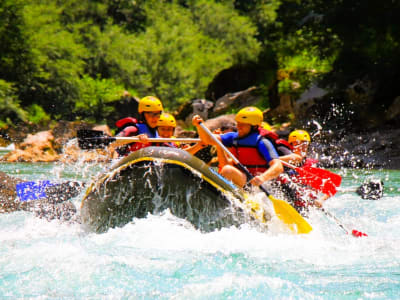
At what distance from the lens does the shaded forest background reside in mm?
16078

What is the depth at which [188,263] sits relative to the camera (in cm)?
408

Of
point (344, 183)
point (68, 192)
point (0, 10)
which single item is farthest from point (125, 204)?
point (0, 10)

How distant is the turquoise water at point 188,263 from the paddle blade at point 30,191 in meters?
0.73

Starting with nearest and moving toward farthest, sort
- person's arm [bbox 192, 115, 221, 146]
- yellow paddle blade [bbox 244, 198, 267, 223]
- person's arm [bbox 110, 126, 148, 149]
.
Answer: yellow paddle blade [bbox 244, 198, 267, 223], person's arm [bbox 110, 126, 148, 149], person's arm [bbox 192, 115, 221, 146]

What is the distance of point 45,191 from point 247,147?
268 cm

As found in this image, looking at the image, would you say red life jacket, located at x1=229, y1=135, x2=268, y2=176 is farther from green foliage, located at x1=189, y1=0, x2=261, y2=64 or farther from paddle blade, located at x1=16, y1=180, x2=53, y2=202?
green foliage, located at x1=189, y1=0, x2=261, y2=64

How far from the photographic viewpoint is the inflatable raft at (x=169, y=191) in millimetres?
4570

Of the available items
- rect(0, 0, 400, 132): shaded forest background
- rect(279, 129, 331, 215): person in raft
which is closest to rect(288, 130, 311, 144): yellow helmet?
rect(279, 129, 331, 215): person in raft

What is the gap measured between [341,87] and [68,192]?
11802 millimetres

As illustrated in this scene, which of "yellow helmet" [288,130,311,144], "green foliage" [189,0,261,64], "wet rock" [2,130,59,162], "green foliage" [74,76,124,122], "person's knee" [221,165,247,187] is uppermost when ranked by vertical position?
"green foliage" [189,0,261,64]

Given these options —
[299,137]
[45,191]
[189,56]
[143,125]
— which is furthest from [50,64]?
[143,125]

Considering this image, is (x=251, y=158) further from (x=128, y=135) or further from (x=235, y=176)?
(x=128, y=135)

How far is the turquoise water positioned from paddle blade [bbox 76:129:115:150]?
2.77ft

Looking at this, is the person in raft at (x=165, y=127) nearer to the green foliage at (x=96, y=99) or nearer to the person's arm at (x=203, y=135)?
the person's arm at (x=203, y=135)
